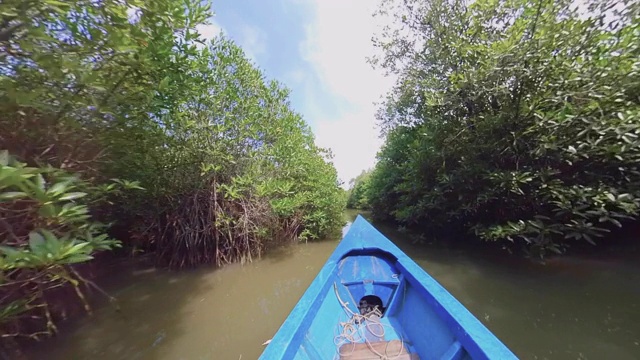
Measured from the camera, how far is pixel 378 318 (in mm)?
2730

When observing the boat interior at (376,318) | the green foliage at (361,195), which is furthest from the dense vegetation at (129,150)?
the green foliage at (361,195)

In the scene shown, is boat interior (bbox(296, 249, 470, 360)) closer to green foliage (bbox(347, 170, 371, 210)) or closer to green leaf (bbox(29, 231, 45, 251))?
green leaf (bbox(29, 231, 45, 251))

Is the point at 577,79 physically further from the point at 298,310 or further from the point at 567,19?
the point at 298,310

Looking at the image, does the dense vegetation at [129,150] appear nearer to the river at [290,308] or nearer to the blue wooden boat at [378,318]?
the river at [290,308]

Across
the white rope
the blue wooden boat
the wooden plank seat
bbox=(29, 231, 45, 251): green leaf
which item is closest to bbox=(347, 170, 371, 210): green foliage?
the blue wooden boat

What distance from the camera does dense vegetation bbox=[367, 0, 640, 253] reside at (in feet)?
12.2

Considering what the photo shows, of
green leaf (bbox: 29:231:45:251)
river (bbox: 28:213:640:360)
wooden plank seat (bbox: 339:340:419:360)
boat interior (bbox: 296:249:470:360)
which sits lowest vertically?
river (bbox: 28:213:640:360)

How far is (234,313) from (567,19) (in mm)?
7199

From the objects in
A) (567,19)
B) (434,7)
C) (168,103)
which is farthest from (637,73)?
(168,103)

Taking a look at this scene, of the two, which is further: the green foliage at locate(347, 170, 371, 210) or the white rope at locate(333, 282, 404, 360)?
the green foliage at locate(347, 170, 371, 210)

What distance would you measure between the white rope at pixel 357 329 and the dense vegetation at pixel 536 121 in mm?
3138

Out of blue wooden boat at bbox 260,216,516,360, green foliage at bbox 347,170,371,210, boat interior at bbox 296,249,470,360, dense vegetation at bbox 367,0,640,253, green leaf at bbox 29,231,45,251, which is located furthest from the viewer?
green foliage at bbox 347,170,371,210

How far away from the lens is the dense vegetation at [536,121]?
3.71m

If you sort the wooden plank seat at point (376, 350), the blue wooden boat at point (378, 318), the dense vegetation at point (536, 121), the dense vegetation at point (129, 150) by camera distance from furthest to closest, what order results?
the dense vegetation at point (536, 121) < the wooden plank seat at point (376, 350) < the dense vegetation at point (129, 150) < the blue wooden boat at point (378, 318)
